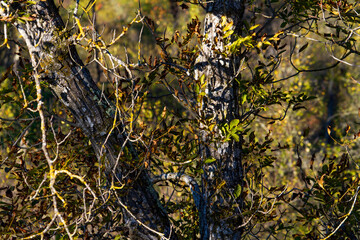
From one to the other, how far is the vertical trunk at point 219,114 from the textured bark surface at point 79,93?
492 mm

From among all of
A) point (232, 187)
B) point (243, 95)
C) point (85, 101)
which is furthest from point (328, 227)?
point (85, 101)

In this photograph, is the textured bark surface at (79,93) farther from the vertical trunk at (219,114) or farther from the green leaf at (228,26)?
the green leaf at (228,26)

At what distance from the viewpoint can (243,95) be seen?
109 inches

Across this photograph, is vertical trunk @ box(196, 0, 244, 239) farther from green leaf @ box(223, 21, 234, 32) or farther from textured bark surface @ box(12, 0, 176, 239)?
textured bark surface @ box(12, 0, 176, 239)

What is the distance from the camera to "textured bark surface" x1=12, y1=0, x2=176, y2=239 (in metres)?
2.49

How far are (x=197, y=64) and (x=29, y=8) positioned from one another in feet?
4.17

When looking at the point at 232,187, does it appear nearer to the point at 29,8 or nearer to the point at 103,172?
the point at 103,172

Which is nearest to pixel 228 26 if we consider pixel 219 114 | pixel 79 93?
pixel 219 114

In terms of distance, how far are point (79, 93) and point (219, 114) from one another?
106 centimetres

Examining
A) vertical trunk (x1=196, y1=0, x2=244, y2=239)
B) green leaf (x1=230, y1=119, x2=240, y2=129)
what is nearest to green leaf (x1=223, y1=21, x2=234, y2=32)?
vertical trunk (x1=196, y1=0, x2=244, y2=239)

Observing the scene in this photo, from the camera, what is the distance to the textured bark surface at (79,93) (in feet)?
8.16

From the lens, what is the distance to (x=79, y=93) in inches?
101

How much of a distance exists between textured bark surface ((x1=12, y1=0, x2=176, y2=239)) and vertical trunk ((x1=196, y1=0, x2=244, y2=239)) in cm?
49

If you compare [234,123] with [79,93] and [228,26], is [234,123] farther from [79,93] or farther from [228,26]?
[79,93]
